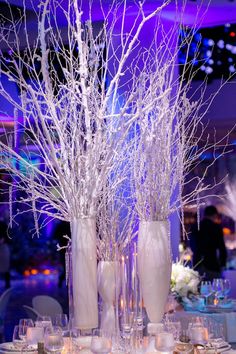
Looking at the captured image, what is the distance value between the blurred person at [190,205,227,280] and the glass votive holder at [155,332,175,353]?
249 inches

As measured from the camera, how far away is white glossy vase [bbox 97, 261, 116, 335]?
3156mm

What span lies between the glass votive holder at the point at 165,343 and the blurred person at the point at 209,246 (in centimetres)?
633

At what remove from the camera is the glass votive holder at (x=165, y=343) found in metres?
2.79

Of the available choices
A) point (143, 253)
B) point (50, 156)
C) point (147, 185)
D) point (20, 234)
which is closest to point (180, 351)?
point (143, 253)

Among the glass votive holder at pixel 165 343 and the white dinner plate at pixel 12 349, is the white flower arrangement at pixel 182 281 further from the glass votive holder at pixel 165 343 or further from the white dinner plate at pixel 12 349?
the glass votive holder at pixel 165 343

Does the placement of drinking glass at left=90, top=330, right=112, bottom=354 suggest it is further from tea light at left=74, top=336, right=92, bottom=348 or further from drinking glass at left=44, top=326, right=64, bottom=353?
tea light at left=74, top=336, right=92, bottom=348

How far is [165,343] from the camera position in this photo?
2787mm

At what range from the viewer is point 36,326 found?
3234mm

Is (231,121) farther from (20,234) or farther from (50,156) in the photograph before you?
(50,156)

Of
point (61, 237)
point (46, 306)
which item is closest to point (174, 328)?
point (46, 306)

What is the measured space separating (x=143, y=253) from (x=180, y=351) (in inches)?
17.5

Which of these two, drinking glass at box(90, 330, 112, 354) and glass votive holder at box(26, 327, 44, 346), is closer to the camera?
drinking glass at box(90, 330, 112, 354)

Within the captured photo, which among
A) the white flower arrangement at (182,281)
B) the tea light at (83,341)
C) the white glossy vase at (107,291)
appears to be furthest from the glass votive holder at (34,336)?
the white flower arrangement at (182,281)

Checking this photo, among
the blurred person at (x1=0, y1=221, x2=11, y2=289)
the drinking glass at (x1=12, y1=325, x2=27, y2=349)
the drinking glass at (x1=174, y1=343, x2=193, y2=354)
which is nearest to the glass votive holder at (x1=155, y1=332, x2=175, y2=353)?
the drinking glass at (x1=174, y1=343, x2=193, y2=354)
